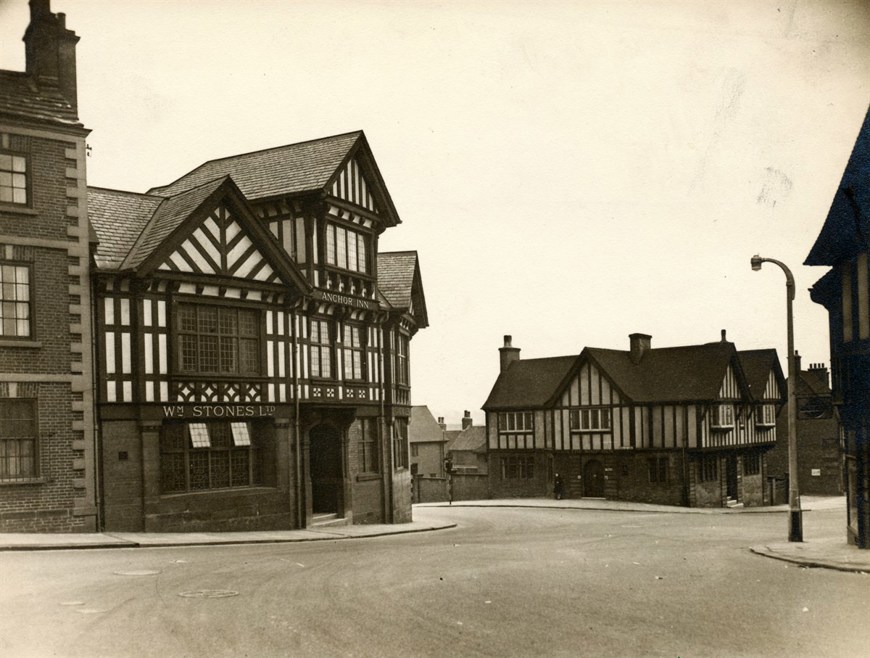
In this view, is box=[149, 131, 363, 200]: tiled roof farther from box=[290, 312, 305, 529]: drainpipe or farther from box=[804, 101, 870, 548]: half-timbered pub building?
box=[804, 101, 870, 548]: half-timbered pub building

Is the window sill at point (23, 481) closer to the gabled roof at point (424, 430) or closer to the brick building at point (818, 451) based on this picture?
the brick building at point (818, 451)

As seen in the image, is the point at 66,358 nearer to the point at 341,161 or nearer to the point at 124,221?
the point at 124,221

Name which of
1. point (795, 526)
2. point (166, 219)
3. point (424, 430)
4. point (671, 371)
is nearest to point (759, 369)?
point (671, 371)

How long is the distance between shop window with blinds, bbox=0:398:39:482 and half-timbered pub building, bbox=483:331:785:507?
114 ft

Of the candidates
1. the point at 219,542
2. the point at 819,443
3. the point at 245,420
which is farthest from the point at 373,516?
the point at 819,443

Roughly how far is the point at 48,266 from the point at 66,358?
2.16 m

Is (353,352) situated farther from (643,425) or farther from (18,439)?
(643,425)

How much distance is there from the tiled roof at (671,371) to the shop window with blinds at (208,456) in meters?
28.4

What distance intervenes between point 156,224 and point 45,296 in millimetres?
4358

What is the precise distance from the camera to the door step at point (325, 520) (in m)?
26.4

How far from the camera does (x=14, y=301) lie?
19.4 meters

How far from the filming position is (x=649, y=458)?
47625 millimetres

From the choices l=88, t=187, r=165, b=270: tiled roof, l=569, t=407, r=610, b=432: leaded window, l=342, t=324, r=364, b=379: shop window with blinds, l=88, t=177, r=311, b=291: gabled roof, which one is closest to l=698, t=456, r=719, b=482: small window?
l=569, t=407, r=610, b=432: leaded window

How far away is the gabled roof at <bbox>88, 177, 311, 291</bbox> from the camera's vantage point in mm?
21703
